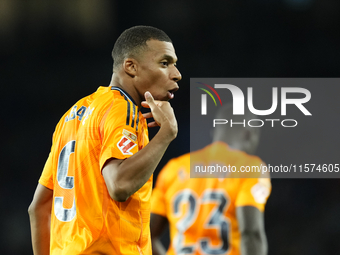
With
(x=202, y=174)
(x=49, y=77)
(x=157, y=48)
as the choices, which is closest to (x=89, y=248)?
(x=157, y=48)

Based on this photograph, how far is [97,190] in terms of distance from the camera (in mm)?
1454

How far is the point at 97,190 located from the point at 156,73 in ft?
1.89

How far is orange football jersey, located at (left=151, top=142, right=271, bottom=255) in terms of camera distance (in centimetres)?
252

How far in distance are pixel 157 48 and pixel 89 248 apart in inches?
34.3

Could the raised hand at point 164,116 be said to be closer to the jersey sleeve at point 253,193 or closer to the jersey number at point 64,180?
the jersey number at point 64,180

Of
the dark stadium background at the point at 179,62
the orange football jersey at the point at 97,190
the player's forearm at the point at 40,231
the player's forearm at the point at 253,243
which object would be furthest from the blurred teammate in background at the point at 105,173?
the dark stadium background at the point at 179,62

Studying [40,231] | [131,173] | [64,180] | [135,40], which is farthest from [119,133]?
[40,231]

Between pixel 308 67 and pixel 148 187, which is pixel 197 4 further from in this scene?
pixel 148 187

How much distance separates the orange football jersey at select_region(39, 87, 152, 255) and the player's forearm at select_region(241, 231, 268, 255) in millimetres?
1019

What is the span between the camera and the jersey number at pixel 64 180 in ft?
4.99

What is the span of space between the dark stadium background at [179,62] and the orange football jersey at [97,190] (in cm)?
440

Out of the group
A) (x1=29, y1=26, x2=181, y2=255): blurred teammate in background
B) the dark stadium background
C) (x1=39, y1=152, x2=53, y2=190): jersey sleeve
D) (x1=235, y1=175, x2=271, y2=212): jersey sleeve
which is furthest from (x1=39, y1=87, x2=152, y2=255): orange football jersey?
the dark stadium background

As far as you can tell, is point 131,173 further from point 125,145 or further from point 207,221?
point 207,221

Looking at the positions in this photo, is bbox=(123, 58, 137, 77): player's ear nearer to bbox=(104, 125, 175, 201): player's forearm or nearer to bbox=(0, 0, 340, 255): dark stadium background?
bbox=(104, 125, 175, 201): player's forearm
